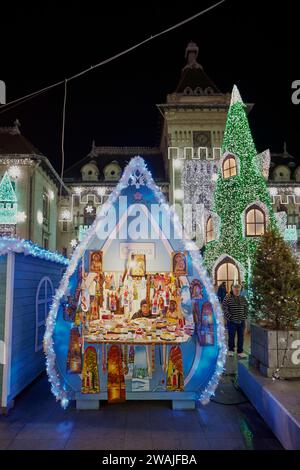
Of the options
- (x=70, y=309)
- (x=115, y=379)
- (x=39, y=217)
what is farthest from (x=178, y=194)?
(x=115, y=379)

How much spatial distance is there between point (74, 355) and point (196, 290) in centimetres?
236

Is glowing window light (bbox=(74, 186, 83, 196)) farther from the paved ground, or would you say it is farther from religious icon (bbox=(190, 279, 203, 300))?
religious icon (bbox=(190, 279, 203, 300))

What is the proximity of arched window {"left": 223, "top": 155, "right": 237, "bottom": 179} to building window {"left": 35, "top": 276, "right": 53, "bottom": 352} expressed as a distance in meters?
10.3

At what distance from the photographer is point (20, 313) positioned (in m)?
6.81

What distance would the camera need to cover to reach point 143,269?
698 cm

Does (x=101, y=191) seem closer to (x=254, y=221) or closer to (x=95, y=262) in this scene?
(x=254, y=221)

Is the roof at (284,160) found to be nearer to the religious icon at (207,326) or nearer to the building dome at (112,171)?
the building dome at (112,171)

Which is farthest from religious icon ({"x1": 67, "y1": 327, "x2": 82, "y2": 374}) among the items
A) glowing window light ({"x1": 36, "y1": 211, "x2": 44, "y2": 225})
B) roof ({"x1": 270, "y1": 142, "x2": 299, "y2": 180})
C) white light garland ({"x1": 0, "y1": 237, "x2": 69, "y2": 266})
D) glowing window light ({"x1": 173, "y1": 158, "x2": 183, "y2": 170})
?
roof ({"x1": 270, "y1": 142, "x2": 299, "y2": 180})

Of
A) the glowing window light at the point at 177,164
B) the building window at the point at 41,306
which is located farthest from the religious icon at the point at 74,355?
the glowing window light at the point at 177,164

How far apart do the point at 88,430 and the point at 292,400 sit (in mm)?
2887

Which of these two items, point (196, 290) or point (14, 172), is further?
point (14, 172)

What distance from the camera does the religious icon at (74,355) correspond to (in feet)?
19.6

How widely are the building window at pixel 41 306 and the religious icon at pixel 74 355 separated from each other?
2.27 metres

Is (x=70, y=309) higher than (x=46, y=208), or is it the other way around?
(x=46, y=208)
